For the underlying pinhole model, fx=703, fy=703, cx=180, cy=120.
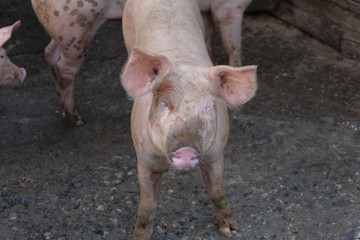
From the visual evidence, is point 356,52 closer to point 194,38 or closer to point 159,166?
point 194,38

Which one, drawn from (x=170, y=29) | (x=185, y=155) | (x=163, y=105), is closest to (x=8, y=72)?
(x=170, y=29)

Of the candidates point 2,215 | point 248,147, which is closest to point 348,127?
point 248,147

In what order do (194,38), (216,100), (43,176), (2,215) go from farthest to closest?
(43,176) < (2,215) < (194,38) < (216,100)

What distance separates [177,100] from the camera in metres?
2.99

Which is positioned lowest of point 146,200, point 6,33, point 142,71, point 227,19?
point 227,19

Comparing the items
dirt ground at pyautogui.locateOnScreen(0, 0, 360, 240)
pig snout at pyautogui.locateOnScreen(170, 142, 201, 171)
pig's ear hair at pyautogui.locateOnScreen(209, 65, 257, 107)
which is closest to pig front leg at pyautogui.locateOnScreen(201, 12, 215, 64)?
dirt ground at pyautogui.locateOnScreen(0, 0, 360, 240)

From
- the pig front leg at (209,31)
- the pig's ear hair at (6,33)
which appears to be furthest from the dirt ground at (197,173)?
the pig's ear hair at (6,33)

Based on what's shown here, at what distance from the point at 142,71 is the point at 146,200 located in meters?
0.87

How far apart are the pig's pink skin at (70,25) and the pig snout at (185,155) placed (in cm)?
195

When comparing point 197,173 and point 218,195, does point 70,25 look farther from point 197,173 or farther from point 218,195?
point 218,195

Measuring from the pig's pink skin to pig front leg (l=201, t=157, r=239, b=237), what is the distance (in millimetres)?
1470

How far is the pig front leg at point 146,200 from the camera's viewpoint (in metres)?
3.62

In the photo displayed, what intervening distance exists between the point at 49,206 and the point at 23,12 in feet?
9.71

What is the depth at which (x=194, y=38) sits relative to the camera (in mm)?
3795
